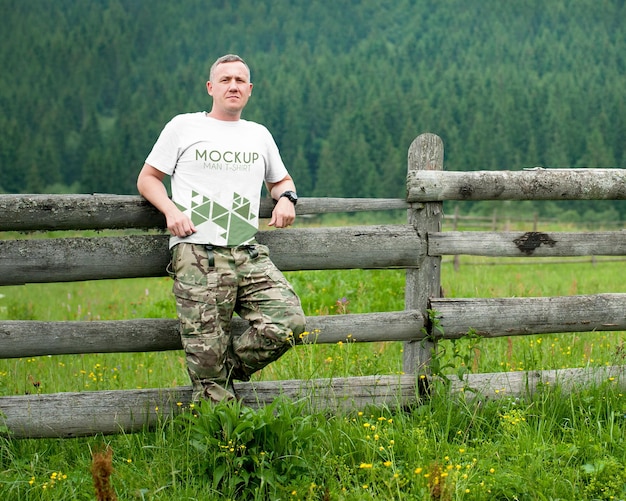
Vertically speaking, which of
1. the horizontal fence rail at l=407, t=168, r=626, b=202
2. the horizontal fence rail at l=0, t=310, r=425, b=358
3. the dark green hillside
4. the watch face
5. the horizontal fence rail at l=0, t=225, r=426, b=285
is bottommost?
the horizontal fence rail at l=0, t=310, r=425, b=358

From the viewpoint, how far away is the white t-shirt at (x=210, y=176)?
4.05 m

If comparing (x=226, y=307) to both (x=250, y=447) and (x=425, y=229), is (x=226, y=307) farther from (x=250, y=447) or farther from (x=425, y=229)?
(x=425, y=229)

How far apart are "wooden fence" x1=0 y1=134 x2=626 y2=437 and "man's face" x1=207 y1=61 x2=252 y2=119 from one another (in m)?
0.72

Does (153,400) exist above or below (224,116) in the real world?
below

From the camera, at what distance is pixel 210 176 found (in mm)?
4059

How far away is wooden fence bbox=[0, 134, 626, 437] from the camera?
14.3ft

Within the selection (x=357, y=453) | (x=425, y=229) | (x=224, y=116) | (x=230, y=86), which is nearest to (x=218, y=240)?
(x=224, y=116)

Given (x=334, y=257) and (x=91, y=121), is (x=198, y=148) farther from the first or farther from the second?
(x=91, y=121)

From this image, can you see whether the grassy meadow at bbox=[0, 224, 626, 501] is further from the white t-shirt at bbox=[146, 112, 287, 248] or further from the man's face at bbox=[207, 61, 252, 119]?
the man's face at bbox=[207, 61, 252, 119]

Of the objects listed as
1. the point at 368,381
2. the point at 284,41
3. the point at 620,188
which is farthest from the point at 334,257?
the point at 284,41

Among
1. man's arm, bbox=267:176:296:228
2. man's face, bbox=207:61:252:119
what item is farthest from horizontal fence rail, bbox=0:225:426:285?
man's face, bbox=207:61:252:119

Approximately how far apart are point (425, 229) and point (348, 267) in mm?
567

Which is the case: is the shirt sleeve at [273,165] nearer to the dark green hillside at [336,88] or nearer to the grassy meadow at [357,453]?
the grassy meadow at [357,453]

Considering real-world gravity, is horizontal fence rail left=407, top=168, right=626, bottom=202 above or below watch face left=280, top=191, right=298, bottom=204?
above
